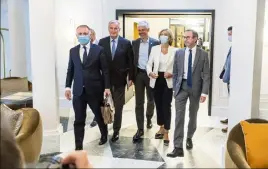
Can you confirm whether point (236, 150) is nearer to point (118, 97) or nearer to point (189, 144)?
point (189, 144)

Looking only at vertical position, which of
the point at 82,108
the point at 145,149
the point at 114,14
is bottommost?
the point at 145,149

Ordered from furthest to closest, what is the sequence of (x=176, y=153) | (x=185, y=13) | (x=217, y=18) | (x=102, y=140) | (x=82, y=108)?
(x=185, y=13) < (x=217, y=18) < (x=102, y=140) < (x=82, y=108) < (x=176, y=153)

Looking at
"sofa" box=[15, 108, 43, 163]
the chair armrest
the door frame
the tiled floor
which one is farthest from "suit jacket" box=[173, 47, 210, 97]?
the door frame

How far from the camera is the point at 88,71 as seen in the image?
149 inches

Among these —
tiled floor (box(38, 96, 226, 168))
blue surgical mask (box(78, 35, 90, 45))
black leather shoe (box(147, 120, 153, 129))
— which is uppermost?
blue surgical mask (box(78, 35, 90, 45))

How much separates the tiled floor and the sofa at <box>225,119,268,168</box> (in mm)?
579

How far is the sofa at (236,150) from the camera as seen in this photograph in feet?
8.07

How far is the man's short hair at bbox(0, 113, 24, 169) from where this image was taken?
1.94 metres

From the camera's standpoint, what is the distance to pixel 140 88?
4305 millimetres

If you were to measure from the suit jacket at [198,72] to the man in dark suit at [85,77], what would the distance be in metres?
0.79

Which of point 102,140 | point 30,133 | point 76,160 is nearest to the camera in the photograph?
point 76,160

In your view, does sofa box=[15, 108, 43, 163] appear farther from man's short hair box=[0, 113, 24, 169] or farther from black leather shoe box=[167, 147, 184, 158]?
black leather shoe box=[167, 147, 184, 158]

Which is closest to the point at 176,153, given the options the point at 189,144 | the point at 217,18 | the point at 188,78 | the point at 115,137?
the point at 189,144

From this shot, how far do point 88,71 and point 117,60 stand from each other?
0.60 m
